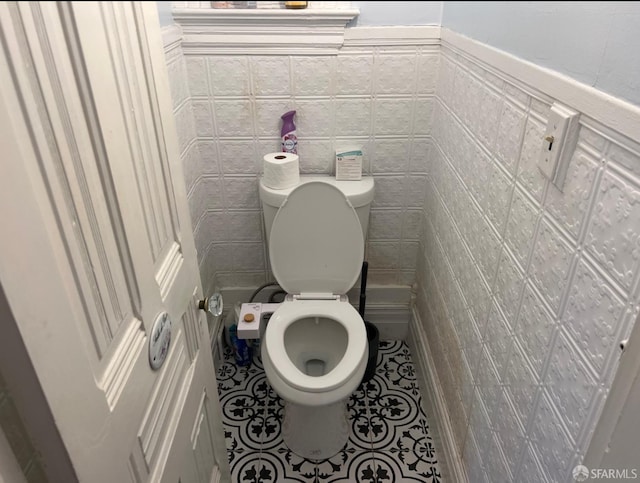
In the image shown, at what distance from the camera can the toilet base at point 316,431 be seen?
1.64 metres

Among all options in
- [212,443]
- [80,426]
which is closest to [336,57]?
[212,443]

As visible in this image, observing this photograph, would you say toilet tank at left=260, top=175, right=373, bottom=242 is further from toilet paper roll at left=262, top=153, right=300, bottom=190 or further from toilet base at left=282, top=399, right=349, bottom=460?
toilet base at left=282, top=399, right=349, bottom=460

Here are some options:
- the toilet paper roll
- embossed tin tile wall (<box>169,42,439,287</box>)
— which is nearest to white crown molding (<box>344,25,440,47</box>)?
embossed tin tile wall (<box>169,42,439,287</box>)

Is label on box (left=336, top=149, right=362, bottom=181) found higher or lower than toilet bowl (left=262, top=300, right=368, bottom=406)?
higher

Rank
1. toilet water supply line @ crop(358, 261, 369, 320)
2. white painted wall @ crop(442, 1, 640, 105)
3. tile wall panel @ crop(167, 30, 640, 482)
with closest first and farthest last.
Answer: white painted wall @ crop(442, 1, 640, 105) < tile wall panel @ crop(167, 30, 640, 482) < toilet water supply line @ crop(358, 261, 369, 320)

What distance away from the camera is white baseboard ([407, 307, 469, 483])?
59.5 inches

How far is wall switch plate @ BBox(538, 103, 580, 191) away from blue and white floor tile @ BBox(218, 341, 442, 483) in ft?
3.93


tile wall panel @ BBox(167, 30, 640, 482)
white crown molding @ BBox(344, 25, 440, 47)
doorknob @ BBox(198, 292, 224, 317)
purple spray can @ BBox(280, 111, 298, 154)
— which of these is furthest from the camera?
purple spray can @ BBox(280, 111, 298, 154)

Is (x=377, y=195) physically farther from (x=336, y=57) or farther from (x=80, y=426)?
(x=80, y=426)

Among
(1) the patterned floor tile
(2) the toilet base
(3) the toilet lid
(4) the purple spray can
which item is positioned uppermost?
(4) the purple spray can

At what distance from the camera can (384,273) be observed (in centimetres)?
210

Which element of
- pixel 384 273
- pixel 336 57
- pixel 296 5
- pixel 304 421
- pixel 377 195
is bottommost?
pixel 304 421

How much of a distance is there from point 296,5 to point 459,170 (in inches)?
29.9

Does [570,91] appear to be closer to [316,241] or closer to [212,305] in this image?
[212,305]
